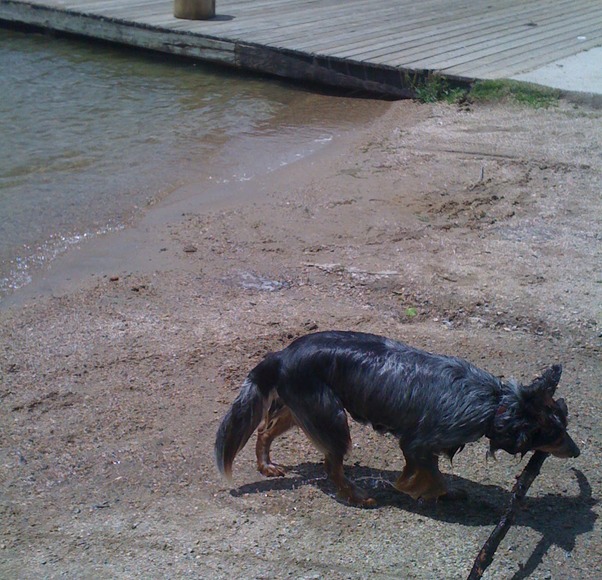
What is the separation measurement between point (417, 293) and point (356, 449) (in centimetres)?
180

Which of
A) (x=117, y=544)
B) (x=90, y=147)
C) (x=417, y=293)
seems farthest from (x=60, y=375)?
(x=90, y=147)

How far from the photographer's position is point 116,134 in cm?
1045

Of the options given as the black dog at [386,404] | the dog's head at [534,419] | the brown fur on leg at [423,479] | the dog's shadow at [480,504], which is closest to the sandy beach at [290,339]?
the dog's shadow at [480,504]

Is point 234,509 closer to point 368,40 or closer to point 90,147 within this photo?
point 90,147

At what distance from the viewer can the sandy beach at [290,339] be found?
3.66 metres

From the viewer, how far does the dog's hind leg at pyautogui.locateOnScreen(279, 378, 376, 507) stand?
3930 mm

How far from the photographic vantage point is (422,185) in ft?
27.1

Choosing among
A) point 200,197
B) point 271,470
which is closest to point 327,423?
point 271,470

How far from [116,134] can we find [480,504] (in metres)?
7.77

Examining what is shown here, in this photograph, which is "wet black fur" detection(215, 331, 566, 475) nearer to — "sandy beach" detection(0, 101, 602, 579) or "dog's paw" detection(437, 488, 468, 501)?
"dog's paw" detection(437, 488, 468, 501)

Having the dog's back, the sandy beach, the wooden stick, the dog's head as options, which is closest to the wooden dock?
the sandy beach

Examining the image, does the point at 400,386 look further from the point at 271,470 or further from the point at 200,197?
the point at 200,197

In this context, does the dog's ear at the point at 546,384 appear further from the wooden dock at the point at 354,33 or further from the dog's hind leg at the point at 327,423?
the wooden dock at the point at 354,33

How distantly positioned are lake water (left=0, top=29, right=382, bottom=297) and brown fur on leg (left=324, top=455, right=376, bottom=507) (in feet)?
12.2
